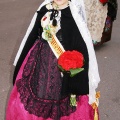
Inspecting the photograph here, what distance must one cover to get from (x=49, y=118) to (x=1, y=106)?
1304 mm

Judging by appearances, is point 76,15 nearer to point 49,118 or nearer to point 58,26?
point 58,26

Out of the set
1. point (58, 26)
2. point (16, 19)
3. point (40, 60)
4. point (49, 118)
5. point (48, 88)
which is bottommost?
point (16, 19)

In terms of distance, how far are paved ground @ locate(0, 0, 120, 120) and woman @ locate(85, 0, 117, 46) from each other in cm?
34

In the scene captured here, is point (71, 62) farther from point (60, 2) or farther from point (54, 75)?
point (60, 2)

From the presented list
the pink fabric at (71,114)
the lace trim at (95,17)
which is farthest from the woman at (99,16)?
the pink fabric at (71,114)

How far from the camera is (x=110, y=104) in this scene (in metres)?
4.02

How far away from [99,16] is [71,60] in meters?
3.00

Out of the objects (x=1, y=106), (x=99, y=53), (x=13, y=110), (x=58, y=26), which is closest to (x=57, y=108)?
(x=13, y=110)

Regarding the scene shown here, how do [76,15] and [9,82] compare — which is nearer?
[76,15]

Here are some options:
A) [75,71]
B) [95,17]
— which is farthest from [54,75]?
[95,17]

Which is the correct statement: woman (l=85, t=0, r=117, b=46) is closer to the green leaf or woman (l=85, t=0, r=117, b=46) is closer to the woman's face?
the woman's face

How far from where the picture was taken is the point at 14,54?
217 inches

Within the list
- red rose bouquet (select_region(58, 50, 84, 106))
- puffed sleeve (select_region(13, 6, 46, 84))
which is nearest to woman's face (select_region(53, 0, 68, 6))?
puffed sleeve (select_region(13, 6, 46, 84))

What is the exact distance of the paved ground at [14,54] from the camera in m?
4.03
